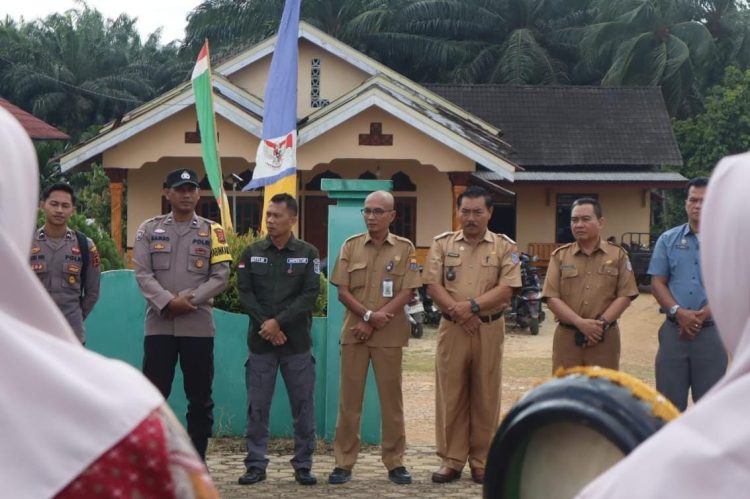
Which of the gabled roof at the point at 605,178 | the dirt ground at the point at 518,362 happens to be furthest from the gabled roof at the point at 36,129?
the gabled roof at the point at 605,178

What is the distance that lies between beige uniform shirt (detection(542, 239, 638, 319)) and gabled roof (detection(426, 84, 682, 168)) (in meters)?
18.9

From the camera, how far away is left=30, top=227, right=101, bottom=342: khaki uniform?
23.6 feet

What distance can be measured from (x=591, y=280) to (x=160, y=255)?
2.75 metres

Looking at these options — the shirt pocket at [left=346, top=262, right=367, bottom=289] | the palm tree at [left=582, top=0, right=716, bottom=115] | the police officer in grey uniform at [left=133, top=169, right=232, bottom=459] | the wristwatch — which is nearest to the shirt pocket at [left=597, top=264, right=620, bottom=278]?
the wristwatch

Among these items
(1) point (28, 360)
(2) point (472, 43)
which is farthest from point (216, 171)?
(2) point (472, 43)

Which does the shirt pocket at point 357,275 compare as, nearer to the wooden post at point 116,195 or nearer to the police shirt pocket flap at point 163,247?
the police shirt pocket flap at point 163,247

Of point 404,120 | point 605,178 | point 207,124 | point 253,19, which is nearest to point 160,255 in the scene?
point 207,124

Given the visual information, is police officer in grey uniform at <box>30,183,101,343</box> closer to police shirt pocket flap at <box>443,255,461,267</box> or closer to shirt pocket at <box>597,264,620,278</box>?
police shirt pocket flap at <box>443,255,461,267</box>

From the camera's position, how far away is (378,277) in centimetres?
741

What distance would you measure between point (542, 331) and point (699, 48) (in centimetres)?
1737

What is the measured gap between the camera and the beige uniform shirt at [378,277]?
7.39 m

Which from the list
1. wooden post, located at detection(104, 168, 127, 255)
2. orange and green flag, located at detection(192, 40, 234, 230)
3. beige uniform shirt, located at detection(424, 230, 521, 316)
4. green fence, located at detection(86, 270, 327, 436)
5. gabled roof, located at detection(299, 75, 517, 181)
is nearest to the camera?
beige uniform shirt, located at detection(424, 230, 521, 316)

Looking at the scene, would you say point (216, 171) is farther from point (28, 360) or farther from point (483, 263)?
point (28, 360)

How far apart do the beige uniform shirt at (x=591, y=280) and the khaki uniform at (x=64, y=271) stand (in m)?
2.99
